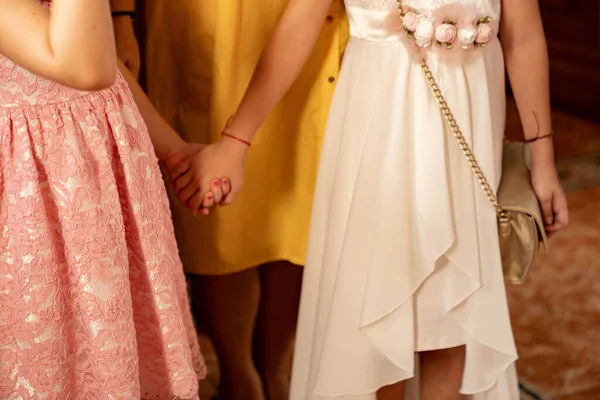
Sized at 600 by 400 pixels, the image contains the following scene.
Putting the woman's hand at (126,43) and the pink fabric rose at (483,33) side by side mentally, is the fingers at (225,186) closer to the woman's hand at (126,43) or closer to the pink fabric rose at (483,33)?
the woman's hand at (126,43)

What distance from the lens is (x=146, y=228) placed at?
120 cm

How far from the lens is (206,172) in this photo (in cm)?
145

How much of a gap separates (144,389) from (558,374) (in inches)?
50.2

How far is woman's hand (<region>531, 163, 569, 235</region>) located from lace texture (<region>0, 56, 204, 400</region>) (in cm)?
69

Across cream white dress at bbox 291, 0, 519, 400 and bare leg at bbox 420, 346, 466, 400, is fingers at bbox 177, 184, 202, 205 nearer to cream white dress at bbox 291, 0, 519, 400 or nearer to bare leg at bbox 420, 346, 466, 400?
cream white dress at bbox 291, 0, 519, 400

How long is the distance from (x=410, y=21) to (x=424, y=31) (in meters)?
0.03

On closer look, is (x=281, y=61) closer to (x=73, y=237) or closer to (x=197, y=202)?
(x=197, y=202)

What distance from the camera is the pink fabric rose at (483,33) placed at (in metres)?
1.36

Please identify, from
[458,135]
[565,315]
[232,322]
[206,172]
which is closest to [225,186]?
[206,172]

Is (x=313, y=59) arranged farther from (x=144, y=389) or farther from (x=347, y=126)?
(x=144, y=389)

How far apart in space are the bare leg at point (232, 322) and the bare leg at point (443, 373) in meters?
0.46

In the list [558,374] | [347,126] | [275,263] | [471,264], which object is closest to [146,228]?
[347,126]

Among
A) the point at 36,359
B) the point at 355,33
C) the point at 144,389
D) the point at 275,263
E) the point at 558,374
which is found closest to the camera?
the point at 36,359

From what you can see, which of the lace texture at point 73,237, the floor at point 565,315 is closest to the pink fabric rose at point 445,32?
the lace texture at point 73,237
